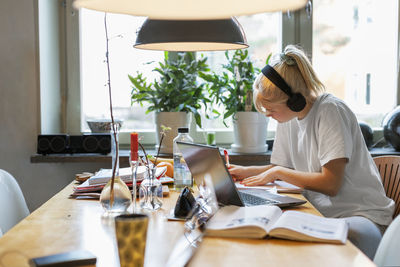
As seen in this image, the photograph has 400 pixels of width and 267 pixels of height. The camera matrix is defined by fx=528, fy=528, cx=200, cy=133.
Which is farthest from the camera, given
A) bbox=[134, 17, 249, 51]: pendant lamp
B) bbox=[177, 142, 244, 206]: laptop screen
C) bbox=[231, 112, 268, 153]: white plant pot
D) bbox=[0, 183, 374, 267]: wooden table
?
bbox=[231, 112, 268, 153]: white plant pot

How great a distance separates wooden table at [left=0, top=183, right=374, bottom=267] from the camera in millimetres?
1178

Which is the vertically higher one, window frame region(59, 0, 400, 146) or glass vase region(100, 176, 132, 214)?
window frame region(59, 0, 400, 146)

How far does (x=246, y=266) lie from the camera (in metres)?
1.14

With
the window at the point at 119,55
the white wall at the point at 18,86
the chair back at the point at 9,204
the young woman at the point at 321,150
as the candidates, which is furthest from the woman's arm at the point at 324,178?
the white wall at the point at 18,86

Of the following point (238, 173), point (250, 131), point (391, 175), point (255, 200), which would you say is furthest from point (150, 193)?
point (250, 131)

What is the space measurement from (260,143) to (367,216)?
1.17 metres

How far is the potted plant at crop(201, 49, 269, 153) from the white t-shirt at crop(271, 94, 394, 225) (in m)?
0.81

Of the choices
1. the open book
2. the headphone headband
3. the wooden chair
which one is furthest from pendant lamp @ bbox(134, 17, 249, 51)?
the wooden chair

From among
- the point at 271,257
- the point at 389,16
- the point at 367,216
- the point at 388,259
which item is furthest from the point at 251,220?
the point at 389,16

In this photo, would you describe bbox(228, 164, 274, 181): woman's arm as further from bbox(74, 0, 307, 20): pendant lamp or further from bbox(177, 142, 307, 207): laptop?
bbox(74, 0, 307, 20): pendant lamp

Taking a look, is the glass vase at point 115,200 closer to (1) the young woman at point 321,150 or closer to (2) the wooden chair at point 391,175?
(1) the young woman at point 321,150

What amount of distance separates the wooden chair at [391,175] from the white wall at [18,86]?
1953mm

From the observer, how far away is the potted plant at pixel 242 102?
3137mm

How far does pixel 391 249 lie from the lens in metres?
1.30
